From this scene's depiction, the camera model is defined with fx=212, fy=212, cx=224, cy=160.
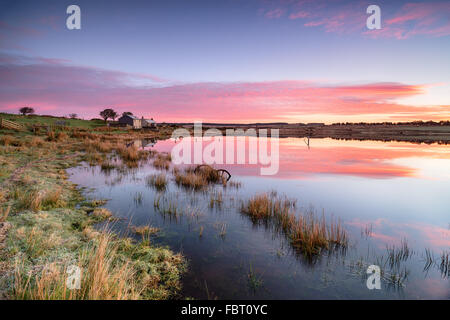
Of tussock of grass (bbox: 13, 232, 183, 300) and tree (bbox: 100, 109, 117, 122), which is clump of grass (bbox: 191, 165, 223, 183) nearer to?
tussock of grass (bbox: 13, 232, 183, 300)

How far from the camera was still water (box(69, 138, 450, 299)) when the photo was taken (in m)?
5.51

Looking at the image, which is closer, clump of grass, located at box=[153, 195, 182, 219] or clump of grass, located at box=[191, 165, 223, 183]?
clump of grass, located at box=[153, 195, 182, 219]

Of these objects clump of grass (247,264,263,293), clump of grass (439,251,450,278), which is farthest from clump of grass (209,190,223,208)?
clump of grass (439,251,450,278)

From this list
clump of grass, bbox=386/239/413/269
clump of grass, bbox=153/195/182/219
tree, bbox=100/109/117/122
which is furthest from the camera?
tree, bbox=100/109/117/122

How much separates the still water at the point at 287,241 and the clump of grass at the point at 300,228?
1.19ft

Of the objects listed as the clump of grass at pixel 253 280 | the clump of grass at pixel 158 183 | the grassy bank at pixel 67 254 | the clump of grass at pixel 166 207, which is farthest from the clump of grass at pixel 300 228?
the clump of grass at pixel 158 183

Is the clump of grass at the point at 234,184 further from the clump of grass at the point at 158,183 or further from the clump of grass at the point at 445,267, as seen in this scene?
the clump of grass at the point at 445,267

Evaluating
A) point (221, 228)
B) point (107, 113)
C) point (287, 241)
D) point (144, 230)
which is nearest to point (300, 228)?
point (287, 241)

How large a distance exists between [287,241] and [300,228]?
0.68 meters

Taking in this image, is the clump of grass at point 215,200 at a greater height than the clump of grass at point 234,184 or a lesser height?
lesser

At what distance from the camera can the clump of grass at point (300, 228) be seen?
7.29 m

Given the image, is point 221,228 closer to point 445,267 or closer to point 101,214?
point 101,214

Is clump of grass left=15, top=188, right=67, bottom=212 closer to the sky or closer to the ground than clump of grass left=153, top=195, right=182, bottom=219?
closer to the sky

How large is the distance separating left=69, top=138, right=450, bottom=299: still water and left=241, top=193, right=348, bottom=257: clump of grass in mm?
363
